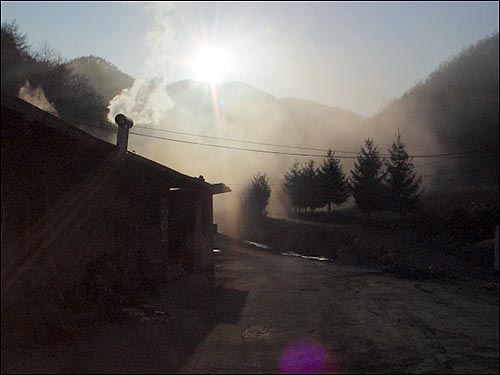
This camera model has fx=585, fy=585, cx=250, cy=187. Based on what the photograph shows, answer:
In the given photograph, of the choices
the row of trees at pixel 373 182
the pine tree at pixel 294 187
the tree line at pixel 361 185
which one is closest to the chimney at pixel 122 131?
the row of trees at pixel 373 182

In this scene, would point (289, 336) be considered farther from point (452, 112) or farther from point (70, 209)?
point (452, 112)

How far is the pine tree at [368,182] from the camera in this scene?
5059cm

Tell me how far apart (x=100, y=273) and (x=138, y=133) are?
32.5m

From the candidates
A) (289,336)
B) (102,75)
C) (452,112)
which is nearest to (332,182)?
(102,75)

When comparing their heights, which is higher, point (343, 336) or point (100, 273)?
point (100, 273)

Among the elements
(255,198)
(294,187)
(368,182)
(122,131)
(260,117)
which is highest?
(260,117)

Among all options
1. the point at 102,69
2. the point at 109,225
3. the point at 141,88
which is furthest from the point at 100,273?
the point at 102,69

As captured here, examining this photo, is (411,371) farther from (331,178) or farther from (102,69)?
(331,178)

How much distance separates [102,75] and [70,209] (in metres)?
30.8

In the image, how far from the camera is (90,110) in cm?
3231

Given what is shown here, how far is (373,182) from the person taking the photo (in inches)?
2016

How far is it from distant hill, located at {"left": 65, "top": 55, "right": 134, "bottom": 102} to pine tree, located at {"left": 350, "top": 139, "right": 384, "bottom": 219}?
22362mm

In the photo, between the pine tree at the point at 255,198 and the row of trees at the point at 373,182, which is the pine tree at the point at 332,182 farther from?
the pine tree at the point at 255,198

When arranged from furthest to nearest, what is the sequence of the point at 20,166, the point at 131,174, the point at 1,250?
the point at 131,174
the point at 20,166
the point at 1,250
